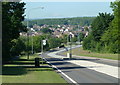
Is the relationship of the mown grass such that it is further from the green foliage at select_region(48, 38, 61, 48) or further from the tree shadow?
the green foliage at select_region(48, 38, 61, 48)

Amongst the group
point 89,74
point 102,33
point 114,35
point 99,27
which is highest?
point 99,27

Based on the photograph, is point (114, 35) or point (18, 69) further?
point (114, 35)

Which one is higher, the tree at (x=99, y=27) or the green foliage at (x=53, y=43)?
the tree at (x=99, y=27)

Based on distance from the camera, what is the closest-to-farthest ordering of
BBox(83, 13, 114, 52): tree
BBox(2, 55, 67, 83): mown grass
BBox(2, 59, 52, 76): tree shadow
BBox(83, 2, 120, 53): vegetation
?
BBox(2, 55, 67, 83): mown grass → BBox(2, 59, 52, 76): tree shadow → BBox(83, 2, 120, 53): vegetation → BBox(83, 13, 114, 52): tree

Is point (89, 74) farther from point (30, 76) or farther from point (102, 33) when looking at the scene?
point (102, 33)

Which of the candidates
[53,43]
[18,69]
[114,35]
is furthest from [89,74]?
[53,43]

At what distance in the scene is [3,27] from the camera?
119 ft

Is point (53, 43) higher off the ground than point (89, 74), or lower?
higher

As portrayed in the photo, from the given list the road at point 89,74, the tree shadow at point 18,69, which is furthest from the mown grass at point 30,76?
the road at point 89,74

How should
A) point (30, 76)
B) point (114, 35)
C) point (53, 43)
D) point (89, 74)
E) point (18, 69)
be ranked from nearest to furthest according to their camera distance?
point (30, 76)
point (89, 74)
point (18, 69)
point (114, 35)
point (53, 43)

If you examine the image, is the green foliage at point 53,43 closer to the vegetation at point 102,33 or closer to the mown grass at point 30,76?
the vegetation at point 102,33

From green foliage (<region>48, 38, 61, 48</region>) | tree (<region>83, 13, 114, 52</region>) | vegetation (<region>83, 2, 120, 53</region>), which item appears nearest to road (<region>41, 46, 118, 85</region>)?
vegetation (<region>83, 2, 120, 53</region>)

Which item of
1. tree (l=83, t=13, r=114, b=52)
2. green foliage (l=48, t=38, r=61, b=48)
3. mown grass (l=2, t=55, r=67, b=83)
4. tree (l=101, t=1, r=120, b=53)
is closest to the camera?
mown grass (l=2, t=55, r=67, b=83)

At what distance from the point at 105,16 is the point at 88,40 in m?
18.8
